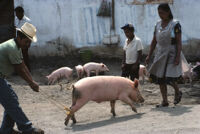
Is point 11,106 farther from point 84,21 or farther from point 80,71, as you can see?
point 84,21

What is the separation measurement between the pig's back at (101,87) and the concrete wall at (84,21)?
6099mm

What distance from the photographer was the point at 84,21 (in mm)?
12953

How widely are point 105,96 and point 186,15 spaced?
6785 mm

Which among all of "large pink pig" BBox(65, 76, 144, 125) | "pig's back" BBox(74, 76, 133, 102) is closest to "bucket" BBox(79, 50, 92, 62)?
"large pink pig" BBox(65, 76, 144, 125)

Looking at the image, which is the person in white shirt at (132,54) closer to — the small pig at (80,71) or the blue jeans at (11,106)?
the blue jeans at (11,106)

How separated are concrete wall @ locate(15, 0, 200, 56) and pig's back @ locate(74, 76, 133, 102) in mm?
6099

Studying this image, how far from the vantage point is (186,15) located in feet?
40.9

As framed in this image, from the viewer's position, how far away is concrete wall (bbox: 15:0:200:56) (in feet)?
40.9

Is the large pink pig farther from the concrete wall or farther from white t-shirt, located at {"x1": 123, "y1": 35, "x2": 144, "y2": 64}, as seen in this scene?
the concrete wall

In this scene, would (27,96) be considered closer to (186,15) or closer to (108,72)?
(108,72)

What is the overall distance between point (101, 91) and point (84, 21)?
22.1 feet

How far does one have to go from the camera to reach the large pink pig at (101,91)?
20.6 feet

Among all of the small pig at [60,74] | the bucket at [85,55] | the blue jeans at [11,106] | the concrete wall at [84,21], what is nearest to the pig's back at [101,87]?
the blue jeans at [11,106]

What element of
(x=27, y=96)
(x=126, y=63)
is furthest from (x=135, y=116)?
(x=27, y=96)
